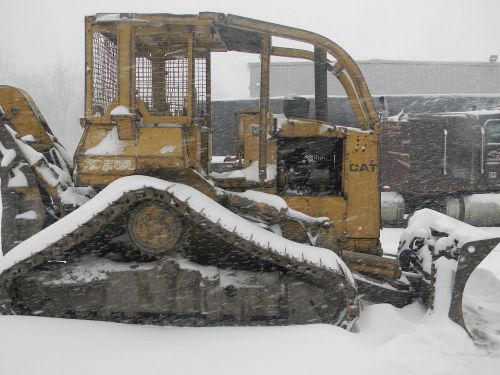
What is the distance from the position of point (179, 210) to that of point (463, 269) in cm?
247

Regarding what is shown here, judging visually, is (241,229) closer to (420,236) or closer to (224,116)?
(420,236)

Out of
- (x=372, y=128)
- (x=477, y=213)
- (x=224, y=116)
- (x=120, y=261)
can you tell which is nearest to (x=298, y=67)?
(x=224, y=116)

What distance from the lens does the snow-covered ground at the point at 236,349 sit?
122 inches

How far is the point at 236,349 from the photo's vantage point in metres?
3.40

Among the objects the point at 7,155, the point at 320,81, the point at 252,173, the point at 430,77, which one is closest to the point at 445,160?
the point at 320,81

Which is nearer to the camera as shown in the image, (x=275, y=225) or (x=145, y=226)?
(x=145, y=226)

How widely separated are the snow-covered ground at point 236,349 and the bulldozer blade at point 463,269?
4.4 inches

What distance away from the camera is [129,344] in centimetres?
339

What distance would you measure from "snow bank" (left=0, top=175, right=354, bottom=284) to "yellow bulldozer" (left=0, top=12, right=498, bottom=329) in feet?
0.04

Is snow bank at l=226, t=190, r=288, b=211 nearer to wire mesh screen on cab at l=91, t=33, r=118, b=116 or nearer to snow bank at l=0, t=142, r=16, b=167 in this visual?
wire mesh screen on cab at l=91, t=33, r=118, b=116

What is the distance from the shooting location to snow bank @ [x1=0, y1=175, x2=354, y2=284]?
358 centimetres

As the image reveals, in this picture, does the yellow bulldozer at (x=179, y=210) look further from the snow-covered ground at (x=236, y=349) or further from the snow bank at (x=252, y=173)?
the snow-covered ground at (x=236, y=349)

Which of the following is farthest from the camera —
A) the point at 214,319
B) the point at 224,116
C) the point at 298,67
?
the point at 298,67

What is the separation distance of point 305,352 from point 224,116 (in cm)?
1295
